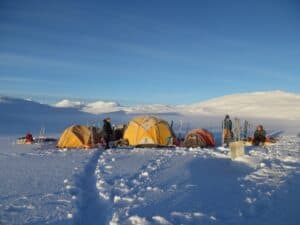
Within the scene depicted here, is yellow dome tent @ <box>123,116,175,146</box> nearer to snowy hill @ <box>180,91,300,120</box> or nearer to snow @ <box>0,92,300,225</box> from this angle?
snow @ <box>0,92,300,225</box>

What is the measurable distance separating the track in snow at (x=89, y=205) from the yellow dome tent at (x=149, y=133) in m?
9.21

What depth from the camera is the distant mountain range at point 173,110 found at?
218ft

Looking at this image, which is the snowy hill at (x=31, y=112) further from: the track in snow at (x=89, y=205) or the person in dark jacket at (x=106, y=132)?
the track in snow at (x=89, y=205)

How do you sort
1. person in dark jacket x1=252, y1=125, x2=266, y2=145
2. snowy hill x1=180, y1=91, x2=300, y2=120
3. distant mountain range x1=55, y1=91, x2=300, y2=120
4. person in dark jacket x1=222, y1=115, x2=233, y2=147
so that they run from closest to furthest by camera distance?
1. person in dark jacket x1=252, y1=125, x2=266, y2=145
2. person in dark jacket x1=222, y1=115, x2=233, y2=147
3. snowy hill x1=180, y1=91, x2=300, y2=120
4. distant mountain range x1=55, y1=91, x2=300, y2=120

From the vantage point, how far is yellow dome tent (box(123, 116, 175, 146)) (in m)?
21.0

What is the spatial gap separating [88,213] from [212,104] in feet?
333

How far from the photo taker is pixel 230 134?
22.6 meters

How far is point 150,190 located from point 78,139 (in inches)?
486

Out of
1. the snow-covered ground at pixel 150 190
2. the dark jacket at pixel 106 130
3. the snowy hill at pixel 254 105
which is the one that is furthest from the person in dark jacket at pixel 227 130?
the snowy hill at pixel 254 105

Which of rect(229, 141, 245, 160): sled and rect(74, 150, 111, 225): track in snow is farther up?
rect(229, 141, 245, 160): sled

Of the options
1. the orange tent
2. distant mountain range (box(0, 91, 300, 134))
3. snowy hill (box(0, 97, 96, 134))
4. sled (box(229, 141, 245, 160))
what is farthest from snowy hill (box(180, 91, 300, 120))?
sled (box(229, 141, 245, 160))

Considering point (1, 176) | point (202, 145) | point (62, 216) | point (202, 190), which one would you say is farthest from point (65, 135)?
point (62, 216)

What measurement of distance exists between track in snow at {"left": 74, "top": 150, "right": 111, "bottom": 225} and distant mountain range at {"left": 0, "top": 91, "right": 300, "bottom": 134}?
4805cm

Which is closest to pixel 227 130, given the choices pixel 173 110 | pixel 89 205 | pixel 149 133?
pixel 149 133
